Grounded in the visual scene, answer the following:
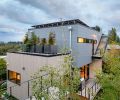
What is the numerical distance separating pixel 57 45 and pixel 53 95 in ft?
39.9

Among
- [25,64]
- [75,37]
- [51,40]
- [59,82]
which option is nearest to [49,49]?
[51,40]

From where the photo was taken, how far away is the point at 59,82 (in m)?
5.81

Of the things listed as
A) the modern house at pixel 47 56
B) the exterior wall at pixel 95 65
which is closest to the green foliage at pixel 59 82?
the modern house at pixel 47 56

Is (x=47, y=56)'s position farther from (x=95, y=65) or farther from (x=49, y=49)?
(x=95, y=65)

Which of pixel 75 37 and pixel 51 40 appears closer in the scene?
pixel 75 37

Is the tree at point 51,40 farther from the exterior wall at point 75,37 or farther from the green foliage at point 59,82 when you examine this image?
the green foliage at point 59,82

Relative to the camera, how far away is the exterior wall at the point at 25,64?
13648 millimetres

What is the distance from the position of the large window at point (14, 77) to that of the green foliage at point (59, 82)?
36.9 ft

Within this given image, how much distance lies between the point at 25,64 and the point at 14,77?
10.3ft

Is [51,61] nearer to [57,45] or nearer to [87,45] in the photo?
[57,45]

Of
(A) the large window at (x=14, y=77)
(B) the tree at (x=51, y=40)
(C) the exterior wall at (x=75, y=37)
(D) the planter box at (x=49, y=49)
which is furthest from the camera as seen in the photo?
(B) the tree at (x=51, y=40)

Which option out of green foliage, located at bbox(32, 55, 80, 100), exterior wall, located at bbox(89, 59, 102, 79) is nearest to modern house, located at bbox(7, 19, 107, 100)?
exterior wall, located at bbox(89, 59, 102, 79)

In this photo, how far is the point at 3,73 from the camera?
31141 mm

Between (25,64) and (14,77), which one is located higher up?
(25,64)
